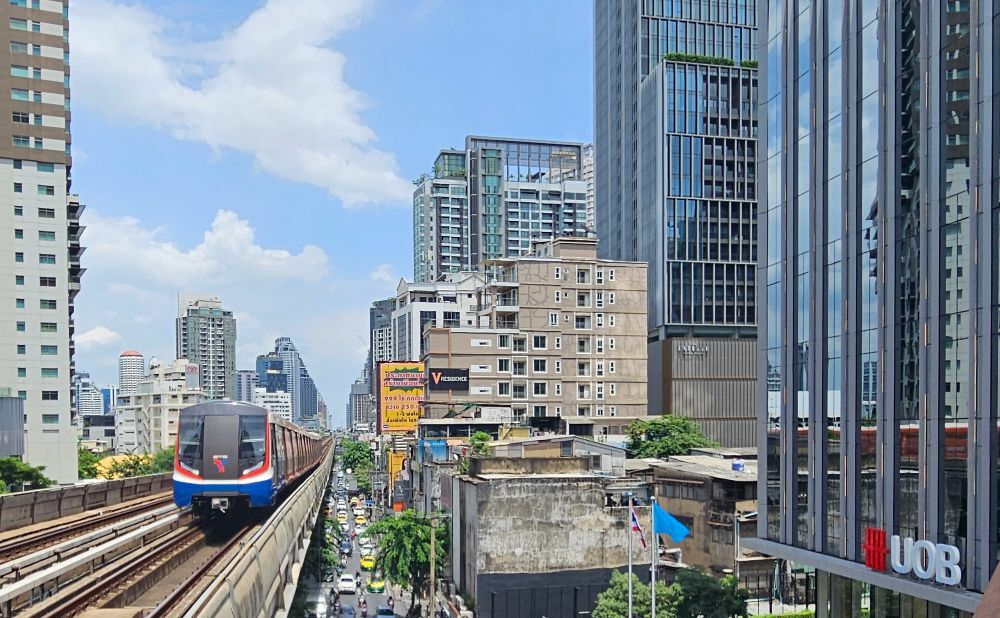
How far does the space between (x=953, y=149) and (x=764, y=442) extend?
39.2 ft

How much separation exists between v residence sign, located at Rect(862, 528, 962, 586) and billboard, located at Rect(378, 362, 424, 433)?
260 ft

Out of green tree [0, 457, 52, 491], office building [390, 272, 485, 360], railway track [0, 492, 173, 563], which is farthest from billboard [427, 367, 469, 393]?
railway track [0, 492, 173, 563]

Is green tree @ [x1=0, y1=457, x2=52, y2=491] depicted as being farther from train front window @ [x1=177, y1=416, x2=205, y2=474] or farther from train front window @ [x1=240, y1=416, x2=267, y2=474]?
train front window @ [x1=240, y1=416, x2=267, y2=474]

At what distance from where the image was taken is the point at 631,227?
110312 mm

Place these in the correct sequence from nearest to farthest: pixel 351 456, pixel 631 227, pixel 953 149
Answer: pixel 953 149
pixel 631 227
pixel 351 456

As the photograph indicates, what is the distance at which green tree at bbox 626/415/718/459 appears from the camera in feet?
247

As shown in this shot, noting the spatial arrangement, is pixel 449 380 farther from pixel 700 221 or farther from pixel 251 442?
pixel 251 442

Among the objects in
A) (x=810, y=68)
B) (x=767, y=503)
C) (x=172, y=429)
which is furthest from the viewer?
(x=172, y=429)

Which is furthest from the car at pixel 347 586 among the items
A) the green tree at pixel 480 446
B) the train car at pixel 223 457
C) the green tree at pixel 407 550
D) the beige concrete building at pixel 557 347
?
the train car at pixel 223 457

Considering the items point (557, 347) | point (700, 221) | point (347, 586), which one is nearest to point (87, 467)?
point (557, 347)

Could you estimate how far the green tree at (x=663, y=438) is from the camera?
7531 centimetres

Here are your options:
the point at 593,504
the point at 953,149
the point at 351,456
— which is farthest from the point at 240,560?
the point at 351,456

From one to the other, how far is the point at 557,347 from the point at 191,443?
6473 centimetres

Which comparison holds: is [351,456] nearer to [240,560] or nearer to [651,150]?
[651,150]
